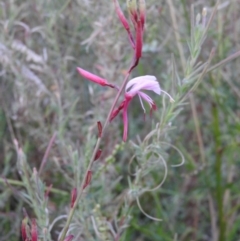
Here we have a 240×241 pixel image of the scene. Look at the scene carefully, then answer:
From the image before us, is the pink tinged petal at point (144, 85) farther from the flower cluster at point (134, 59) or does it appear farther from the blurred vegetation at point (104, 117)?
the blurred vegetation at point (104, 117)

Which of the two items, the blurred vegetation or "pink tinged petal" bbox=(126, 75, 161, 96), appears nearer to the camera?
"pink tinged petal" bbox=(126, 75, 161, 96)

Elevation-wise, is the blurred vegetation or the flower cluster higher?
the flower cluster

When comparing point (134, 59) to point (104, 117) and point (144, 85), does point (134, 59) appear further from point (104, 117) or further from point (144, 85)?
point (104, 117)

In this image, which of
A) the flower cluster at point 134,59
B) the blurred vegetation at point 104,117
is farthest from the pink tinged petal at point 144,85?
the blurred vegetation at point 104,117

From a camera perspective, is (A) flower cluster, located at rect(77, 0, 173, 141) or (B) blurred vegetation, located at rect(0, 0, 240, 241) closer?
(A) flower cluster, located at rect(77, 0, 173, 141)

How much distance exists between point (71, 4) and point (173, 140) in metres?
0.45

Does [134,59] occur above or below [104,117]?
above

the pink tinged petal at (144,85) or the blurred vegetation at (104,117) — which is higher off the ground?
the pink tinged petal at (144,85)

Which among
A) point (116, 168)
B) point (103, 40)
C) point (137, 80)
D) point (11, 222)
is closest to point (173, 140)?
point (116, 168)

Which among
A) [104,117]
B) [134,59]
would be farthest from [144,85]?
[104,117]

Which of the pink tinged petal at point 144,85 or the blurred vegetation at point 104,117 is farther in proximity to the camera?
the blurred vegetation at point 104,117

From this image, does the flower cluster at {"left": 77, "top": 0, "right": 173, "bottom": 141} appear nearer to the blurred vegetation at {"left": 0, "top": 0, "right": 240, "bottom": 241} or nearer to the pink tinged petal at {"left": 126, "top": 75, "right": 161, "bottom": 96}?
the pink tinged petal at {"left": 126, "top": 75, "right": 161, "bottom": 96}

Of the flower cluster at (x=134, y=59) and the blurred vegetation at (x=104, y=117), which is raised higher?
the flower cluster at (x=134, y=59)

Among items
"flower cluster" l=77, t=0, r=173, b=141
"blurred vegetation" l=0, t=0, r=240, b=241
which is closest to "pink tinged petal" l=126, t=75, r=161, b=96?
"flower cluster" l=77, t=0, r=173, b=141
